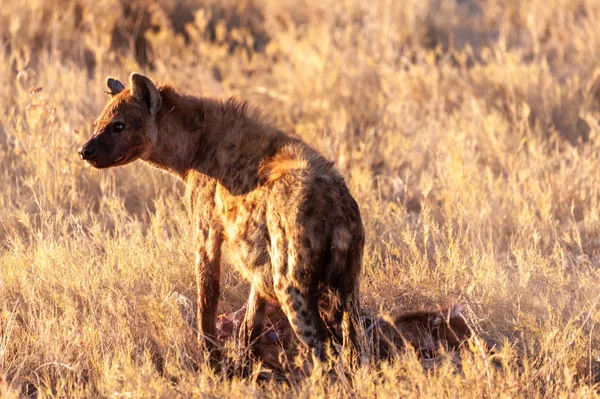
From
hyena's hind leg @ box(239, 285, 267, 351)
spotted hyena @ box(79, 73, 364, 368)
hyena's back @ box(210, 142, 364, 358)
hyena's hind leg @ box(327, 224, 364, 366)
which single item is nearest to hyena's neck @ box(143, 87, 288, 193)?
spotted hyena @ box(79, 73, 364, 368)

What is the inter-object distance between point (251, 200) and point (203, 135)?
701 millimetres

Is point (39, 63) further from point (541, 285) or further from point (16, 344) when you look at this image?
point (541, 285)

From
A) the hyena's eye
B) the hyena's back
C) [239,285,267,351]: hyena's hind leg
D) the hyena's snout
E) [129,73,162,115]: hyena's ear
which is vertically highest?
[129,73,162,115]: hyena's ear

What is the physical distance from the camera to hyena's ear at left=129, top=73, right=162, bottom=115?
5.31 metres

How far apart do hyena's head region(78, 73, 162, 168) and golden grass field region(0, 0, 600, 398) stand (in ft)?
2.47

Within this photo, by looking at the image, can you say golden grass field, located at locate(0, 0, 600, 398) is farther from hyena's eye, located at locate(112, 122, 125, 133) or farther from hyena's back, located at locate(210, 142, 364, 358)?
hyena's eye, located at locate(112, 122, 125, 133)

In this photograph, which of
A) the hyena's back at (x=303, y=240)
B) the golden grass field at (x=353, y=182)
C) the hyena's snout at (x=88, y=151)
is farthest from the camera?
the hyena's snout at (x=88, y=151)

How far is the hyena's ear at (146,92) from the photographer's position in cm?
531

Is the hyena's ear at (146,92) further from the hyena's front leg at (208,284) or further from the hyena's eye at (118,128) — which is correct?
the hyena's front leg at (208,284)

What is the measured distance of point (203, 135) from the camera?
17.9 feet

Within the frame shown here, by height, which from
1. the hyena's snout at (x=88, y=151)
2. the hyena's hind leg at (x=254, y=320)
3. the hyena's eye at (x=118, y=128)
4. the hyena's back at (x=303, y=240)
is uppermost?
the hyena's eye at (x=118, y=128)

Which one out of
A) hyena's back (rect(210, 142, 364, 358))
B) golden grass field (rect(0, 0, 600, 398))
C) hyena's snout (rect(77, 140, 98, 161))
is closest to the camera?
hyena's back (rect(210, 142, 364, 358))

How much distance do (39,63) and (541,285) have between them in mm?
6372

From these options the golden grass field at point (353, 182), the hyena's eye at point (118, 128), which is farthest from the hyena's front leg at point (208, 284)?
the hyena's eye at point (118, 128)
